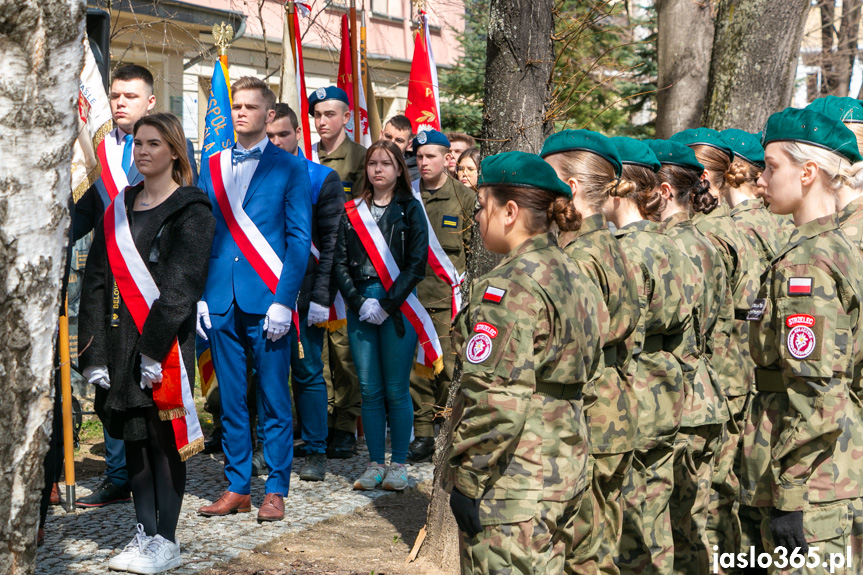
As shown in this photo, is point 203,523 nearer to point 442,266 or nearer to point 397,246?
point 397,246

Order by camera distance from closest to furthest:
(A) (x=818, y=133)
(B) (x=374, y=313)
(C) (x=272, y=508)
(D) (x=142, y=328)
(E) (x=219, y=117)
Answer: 1. (A) (x=818, y=133)
2. (D) (x=142, y=328)
3. (C) (x=272, y=508)
4. (B) (x=374, y=313)
5. (E) (x=219, y=117)

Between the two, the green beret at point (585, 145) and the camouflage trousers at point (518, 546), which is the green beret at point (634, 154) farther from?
the camouflage trousers at point (518, 546)

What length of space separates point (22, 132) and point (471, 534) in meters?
1.79

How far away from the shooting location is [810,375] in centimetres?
329

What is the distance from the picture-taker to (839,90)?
2430cm

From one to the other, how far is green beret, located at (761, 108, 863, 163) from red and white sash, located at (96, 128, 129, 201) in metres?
3.78

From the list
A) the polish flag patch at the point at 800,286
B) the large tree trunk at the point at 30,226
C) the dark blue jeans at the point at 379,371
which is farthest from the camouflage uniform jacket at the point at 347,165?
the large tree trunk at the point at 30,226

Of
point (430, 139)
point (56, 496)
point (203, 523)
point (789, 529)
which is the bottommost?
point (203, 523)

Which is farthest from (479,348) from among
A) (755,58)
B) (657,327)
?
(755,58)

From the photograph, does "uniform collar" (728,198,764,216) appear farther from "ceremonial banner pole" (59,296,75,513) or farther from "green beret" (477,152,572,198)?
"ceremonial banner pole" (59,296,75,513)

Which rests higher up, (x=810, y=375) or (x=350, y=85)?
(x=350, y=85)

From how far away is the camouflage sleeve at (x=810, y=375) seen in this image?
3.29 metres

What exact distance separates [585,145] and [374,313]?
278 centimetres

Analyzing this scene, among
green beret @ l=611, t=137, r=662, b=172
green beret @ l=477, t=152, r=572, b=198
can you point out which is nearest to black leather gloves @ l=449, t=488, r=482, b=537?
green beret @ l=477, t=152, r=572, b=198
